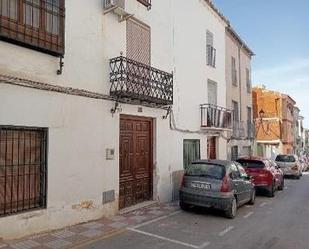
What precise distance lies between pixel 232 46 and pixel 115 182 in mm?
14758

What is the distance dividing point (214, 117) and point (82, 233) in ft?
34.2

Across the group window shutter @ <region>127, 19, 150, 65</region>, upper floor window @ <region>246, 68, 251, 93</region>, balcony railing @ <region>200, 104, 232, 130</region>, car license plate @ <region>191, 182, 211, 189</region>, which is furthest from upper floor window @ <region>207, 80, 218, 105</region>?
upper floor window @ <region>246, 68, 251, 93</region>

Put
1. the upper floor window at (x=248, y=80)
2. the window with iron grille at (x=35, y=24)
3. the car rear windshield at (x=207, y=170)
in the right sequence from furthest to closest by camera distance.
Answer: the upper floor window at (x=248, y=80)
the car rear windshield at (x=207, y=170)
the window with iron grille at (x=35, y=24)

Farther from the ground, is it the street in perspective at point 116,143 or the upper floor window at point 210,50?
the upper floor window at point 210,50

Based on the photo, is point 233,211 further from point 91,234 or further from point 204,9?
point 204,9

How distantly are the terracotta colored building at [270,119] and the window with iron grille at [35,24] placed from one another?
29.7m

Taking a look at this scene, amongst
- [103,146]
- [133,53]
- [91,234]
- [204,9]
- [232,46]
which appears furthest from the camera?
[232,46]

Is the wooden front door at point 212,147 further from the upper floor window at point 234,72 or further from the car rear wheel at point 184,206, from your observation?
the car rear wheel at point 184,206

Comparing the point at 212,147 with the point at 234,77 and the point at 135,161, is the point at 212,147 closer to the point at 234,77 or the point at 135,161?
the point at 234,77

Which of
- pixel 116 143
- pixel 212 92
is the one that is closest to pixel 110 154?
pixel 116 143

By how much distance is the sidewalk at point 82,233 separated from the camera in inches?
281

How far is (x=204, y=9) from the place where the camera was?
1716 centimetres

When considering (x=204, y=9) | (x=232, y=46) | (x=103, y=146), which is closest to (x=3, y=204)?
(x=103, y=146)

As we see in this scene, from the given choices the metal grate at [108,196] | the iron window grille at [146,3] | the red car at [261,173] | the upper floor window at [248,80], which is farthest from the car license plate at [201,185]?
the upper floor window at [248,80]
